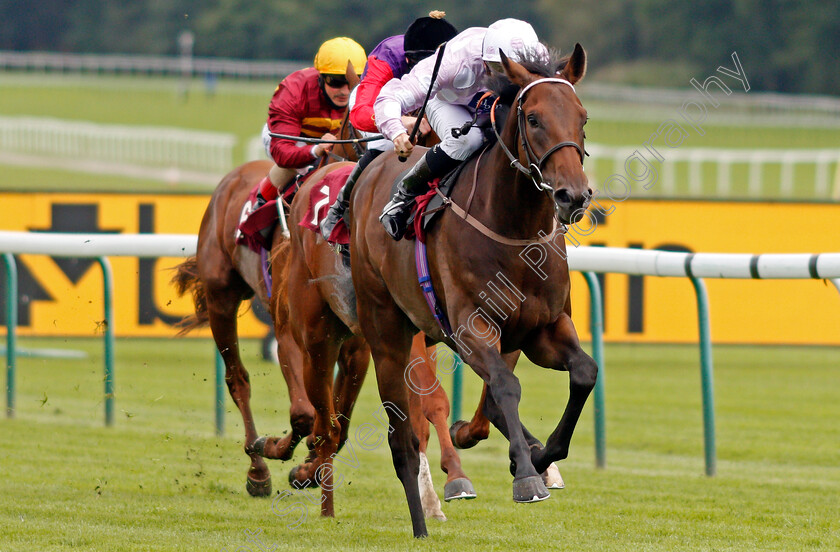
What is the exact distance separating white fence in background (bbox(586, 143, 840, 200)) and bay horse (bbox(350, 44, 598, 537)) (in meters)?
20.1

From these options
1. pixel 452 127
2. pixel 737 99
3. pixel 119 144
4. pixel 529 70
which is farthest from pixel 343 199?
pixel 737 99

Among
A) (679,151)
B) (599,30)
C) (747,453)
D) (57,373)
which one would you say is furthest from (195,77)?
(747,453)

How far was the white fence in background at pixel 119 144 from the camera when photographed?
1161 inches

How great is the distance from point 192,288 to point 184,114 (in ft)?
102

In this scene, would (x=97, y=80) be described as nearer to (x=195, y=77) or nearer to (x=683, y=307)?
(x=195, y=77)

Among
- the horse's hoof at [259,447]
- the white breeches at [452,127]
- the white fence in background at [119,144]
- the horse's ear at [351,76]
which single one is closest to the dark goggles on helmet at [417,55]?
the white breeches at [452,127]

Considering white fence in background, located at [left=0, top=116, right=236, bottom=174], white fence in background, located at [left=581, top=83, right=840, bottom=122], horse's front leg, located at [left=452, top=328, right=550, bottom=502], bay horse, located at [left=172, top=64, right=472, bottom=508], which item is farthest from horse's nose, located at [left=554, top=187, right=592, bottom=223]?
white fence in background, located at [left=581, top=83, right=840, bottom=122]

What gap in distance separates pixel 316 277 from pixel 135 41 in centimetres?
3794

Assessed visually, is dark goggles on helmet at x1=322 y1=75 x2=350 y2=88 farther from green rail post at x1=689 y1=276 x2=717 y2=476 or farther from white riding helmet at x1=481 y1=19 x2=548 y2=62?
green rail post at x1=689 y1=276 x2=717 y2=476

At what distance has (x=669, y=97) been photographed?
1282 inches

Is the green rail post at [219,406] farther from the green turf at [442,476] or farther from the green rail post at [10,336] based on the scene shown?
the green rail post at [10,336]

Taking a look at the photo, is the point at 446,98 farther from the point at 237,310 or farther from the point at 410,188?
the point at 237,310

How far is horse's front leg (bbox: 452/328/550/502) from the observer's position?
12.6 ft

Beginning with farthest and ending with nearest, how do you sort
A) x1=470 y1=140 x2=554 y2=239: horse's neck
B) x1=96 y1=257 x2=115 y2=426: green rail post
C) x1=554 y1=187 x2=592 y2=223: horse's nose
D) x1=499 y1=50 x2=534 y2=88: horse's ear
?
x1=96 y1=257 x2=115 y2=426: green rail post, x1=470 y1=140 x2=554 y2=239: horse's neck, x1=499 y1=50 x2=534 y2=88: horse's ear, x1=554 y1=187 x2=592 y2=223: horse's nose
